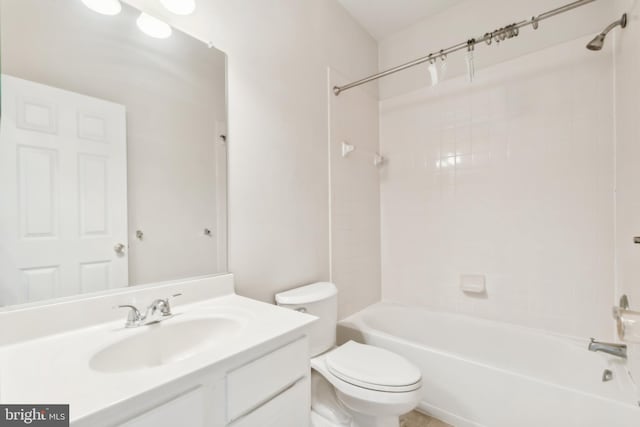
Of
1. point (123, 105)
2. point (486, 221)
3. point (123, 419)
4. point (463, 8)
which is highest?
point (463, 8)

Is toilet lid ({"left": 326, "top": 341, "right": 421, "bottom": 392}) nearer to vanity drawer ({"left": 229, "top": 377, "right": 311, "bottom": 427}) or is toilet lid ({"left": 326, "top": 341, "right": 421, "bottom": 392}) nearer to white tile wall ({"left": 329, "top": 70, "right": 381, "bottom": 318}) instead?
vanity drawer ({"left": 229, "top": 377, "right": 311, "bottom": 427})

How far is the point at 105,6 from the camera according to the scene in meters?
1.03

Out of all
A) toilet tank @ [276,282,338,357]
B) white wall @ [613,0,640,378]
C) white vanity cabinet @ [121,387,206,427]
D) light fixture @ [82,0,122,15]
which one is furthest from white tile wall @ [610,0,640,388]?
light fixture @ [82,0,122,15]

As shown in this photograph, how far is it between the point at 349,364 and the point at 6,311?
4.09 ft

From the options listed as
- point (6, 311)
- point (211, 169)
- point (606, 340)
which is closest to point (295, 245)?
point (211, 169)

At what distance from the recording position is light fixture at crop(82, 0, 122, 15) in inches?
39.4

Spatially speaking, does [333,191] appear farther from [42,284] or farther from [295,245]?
[42,284]

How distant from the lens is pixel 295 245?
1726mm

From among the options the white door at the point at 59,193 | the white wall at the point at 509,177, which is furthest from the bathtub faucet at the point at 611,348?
the white door at the point at 59,193

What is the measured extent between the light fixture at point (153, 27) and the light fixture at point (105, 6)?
7cm

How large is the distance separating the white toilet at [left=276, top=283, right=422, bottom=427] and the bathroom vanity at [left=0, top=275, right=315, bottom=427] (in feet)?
1.11

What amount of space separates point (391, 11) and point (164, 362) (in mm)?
2594

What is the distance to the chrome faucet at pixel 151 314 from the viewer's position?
A: 976mm

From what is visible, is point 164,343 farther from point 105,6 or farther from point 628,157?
point 628,157
